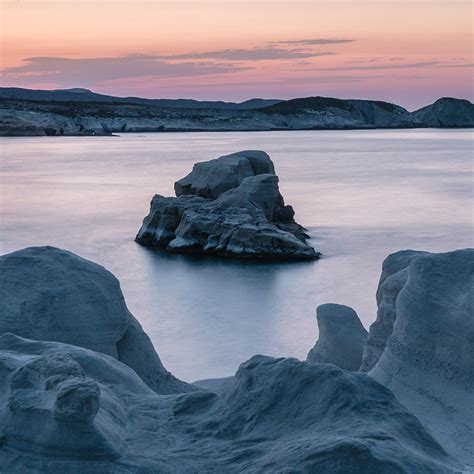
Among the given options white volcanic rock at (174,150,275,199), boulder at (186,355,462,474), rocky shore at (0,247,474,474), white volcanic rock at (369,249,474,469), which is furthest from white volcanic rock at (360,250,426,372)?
white volcanic rock at (174,150,275,199)

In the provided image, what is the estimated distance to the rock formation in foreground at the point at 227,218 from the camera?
21.3m

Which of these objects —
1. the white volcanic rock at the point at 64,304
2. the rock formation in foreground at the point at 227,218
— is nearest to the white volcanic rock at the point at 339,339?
the white volcanic rock at the point at 64,304

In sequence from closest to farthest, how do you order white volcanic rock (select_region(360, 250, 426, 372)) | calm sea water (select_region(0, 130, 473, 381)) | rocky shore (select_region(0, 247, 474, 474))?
rocky shore (select_region(0, 247, 474, 474)) < white volcanic rock (select_region(360, 250, 426, 372)) < calm sea water (select_region(0, 130, 473, 381))

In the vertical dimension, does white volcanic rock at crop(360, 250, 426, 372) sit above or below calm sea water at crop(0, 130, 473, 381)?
above

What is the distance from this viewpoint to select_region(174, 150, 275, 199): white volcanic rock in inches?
974

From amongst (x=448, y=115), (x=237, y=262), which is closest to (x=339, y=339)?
(x=237, y=262)

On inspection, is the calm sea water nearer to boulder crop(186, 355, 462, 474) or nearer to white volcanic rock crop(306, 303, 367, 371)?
white volcanic rock crop(306, 303, 367, 371)

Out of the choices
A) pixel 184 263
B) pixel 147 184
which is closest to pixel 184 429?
pixel 184 263

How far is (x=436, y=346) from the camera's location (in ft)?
23.9

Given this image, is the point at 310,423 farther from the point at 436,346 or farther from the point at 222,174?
the point at 222,174

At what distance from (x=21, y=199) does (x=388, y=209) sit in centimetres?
1560

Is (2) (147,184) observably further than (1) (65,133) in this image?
No

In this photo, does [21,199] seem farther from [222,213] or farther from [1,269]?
[1,269]

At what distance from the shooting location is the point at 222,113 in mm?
162375
